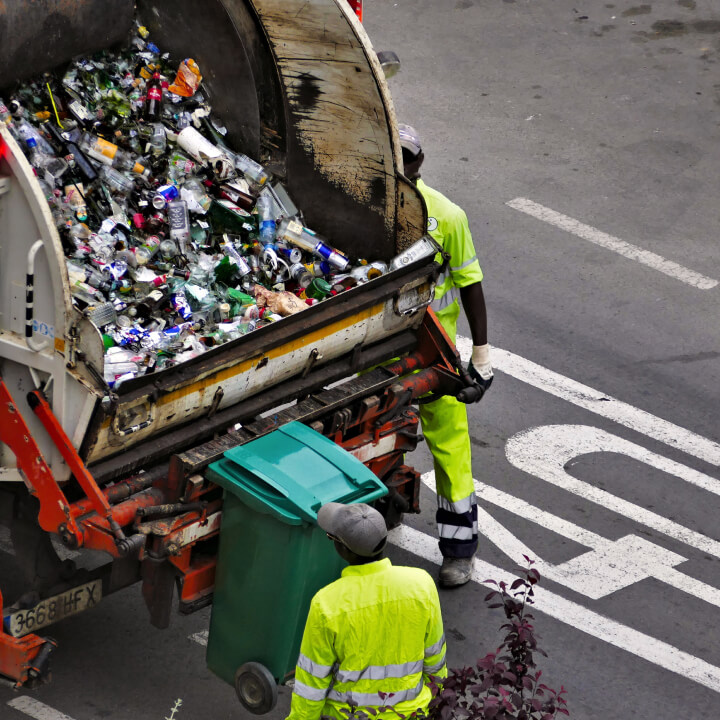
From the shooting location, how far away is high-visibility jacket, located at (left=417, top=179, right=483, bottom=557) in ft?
21.0

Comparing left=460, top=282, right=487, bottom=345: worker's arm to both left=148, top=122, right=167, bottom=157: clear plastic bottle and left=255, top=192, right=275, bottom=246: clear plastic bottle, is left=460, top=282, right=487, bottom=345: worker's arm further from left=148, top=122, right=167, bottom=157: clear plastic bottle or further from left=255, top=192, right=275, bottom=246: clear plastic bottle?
left=148, top=122, right=167, bottom=157: clear plastic bottle

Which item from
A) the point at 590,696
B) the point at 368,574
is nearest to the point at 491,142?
the point at 590,696

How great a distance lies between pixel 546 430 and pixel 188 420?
→ 9.32 feet

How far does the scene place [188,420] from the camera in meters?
5.38

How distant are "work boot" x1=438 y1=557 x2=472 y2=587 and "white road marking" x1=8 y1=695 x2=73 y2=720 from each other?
182cm

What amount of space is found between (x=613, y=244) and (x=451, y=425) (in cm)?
337

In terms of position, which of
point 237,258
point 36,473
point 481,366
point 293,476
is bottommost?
point 481,366

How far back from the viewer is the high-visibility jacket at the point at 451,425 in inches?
251

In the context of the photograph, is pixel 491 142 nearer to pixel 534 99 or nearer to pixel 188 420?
pixel 534 99

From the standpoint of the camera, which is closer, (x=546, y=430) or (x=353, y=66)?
(x=353, y=66)

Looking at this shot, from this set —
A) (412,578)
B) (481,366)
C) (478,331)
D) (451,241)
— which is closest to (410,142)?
(451,241)

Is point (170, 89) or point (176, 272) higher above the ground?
point (170, 89)

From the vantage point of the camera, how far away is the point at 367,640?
171 inches

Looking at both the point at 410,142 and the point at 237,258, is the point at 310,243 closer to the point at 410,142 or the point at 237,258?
the point at 237,258
